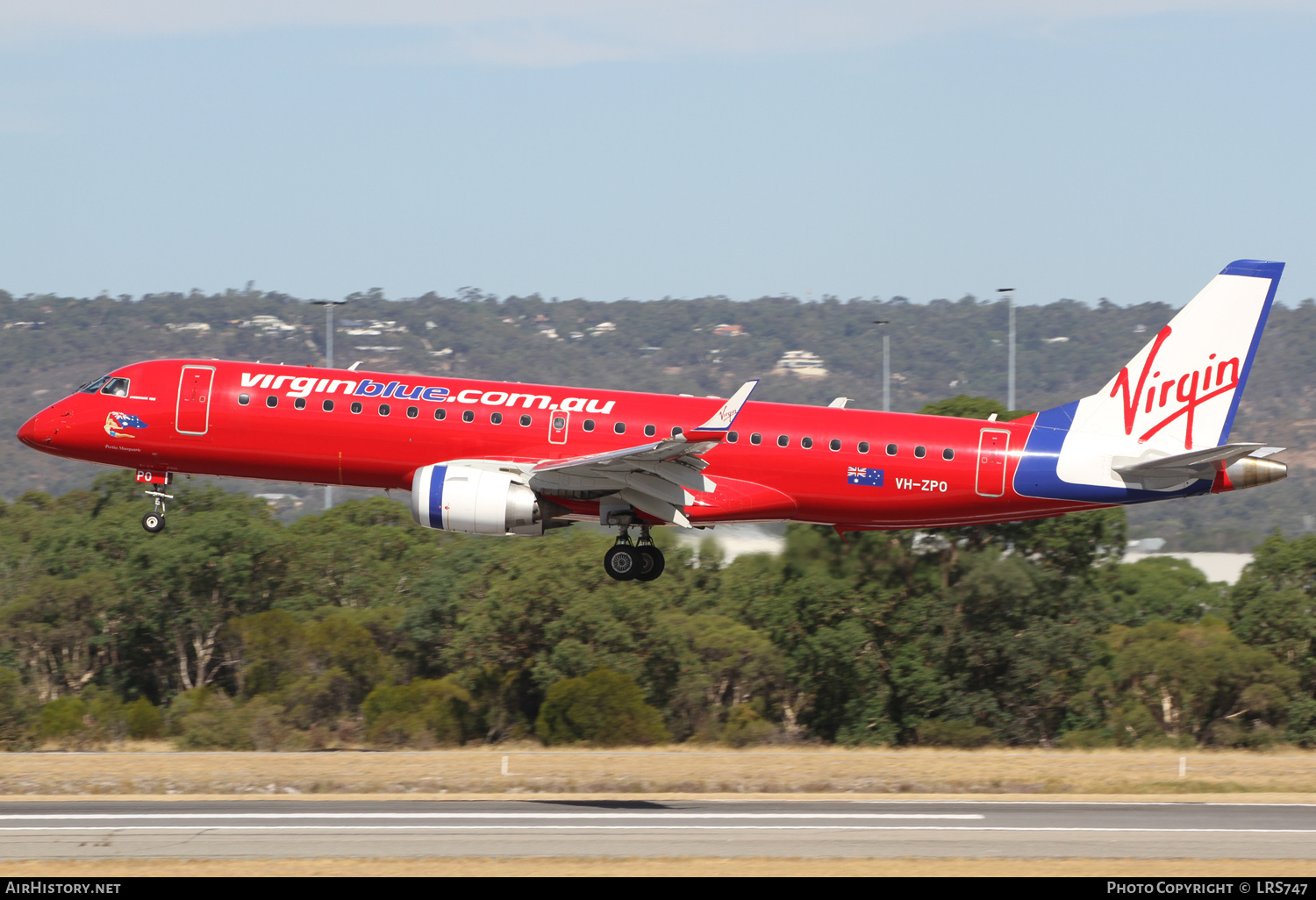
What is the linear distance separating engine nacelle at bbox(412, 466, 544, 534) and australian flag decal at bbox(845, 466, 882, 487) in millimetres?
7519

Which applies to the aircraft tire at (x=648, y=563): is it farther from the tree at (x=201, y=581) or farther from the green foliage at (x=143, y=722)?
the tree at (x=201, y=581)

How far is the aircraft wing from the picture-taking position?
31.9 m

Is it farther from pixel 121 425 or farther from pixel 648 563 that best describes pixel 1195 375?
pixel 121 425

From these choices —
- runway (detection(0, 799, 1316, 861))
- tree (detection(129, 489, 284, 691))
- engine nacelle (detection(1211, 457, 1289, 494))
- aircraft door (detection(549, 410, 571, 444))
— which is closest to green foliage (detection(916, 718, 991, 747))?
runway (detection(0, 799, 1316, 861))

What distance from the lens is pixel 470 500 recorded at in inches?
1309

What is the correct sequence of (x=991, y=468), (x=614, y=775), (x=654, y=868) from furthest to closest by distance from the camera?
(x=614, y=775)
(x=991, y=468)
(x=654, y=868)

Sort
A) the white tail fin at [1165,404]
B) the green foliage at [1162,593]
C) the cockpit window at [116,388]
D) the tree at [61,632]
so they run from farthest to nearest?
the green foliage at [1162,593], the tree at [61,632], the cockpit window at [116,388], the white tail fin at [1165,404]

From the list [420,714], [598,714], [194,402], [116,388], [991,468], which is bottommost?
[420,714]

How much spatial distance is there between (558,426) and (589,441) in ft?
2.72

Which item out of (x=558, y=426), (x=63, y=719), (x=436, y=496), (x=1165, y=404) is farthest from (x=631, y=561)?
(x=63, y=719)

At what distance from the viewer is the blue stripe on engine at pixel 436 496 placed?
109 feet

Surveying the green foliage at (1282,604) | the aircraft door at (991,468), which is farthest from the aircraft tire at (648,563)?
the green foliage at (1282,604)

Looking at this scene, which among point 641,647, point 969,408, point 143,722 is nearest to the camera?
point 969,408

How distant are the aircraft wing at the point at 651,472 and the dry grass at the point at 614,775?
826cm
